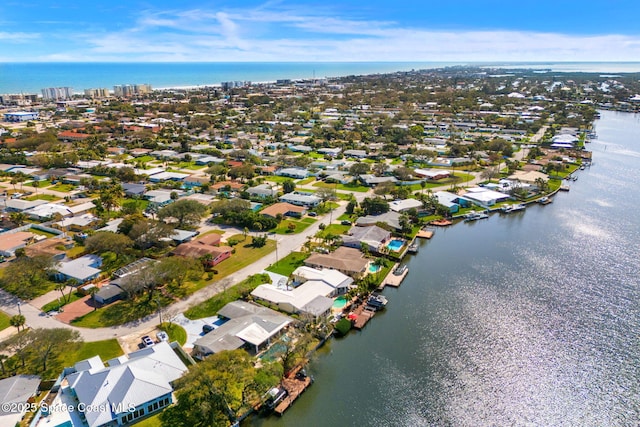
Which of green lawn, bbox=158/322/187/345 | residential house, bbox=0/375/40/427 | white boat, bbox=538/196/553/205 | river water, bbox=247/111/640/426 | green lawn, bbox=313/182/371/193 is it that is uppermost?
green lawn, bbox=313/182/371/193

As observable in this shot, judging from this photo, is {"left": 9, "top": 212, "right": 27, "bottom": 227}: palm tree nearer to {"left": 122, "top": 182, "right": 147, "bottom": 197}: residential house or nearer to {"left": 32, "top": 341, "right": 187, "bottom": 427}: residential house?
{"left": 122, "top": 182, "right": 147, "bottom": 197}: residential house

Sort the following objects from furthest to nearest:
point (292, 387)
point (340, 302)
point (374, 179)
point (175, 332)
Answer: point (374, 179) → point (340, 302) → point (175, 332) → point (292, 387)

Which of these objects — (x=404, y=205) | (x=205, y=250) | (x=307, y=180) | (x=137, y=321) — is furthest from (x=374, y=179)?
(x=137, y=321)

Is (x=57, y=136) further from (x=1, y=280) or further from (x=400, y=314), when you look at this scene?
(x=400, y=314)

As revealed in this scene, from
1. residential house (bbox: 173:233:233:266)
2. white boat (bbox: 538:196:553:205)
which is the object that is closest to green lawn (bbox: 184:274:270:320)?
residential house (bbox: 173:233:233:266)

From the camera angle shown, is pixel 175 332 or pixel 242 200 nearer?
pixel 175 332

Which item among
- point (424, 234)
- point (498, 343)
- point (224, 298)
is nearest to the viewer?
point (498, 343)

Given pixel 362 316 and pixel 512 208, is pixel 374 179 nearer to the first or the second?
pixel 512 208
